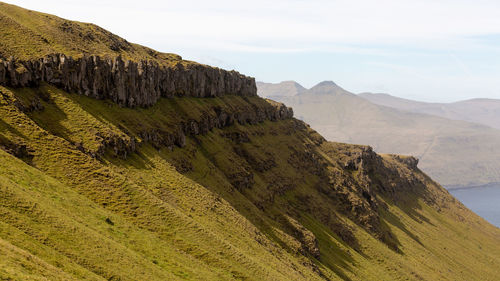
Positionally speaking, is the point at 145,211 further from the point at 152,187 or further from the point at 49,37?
the point at 49,37

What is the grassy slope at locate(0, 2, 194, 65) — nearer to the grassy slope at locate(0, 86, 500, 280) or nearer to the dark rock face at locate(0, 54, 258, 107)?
the dark rock face at locate(0, 54, 258, 107)

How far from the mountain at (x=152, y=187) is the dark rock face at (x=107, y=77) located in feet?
1.02

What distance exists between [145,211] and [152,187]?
1118cm

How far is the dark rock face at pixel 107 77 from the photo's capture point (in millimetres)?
78588

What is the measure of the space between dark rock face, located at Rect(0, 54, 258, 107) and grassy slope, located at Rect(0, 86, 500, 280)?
3022mm

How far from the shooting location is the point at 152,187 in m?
79.8

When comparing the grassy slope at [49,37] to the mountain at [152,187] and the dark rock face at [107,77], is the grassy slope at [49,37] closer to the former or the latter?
the mountain at [152,187]

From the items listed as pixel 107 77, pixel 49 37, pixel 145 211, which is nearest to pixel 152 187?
pixel 145 211

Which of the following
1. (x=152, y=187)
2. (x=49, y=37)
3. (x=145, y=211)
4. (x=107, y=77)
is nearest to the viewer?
(x=145, y=211)

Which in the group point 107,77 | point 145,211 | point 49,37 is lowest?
→ point 145,211

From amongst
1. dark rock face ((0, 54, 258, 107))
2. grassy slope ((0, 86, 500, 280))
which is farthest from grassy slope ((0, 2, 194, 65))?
grassy slope ((0, 86, 500, 280))

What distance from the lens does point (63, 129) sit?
249 feet

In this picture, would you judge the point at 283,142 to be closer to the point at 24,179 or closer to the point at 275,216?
the point at 275,216

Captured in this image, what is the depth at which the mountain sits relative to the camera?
49.3m
